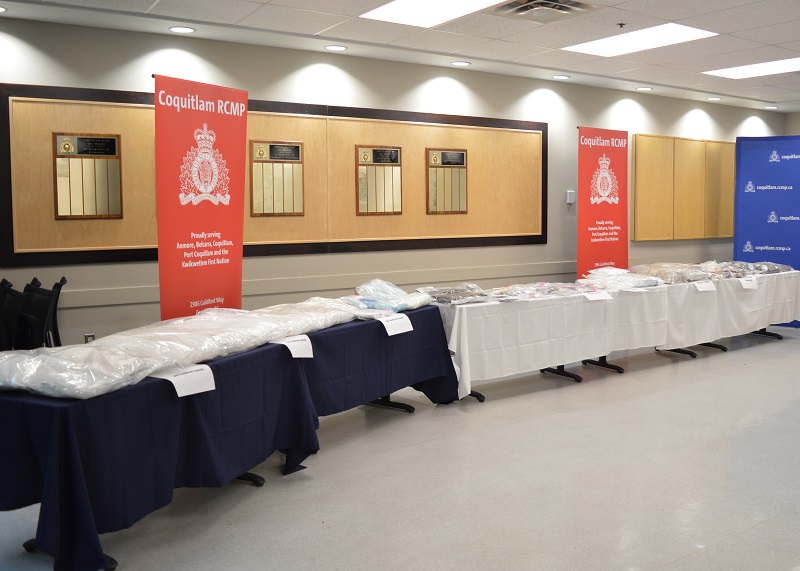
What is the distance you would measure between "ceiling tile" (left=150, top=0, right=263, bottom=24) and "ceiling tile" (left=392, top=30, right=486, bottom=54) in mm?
1586

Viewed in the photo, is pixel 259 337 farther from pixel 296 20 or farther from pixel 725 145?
pixel 725 145

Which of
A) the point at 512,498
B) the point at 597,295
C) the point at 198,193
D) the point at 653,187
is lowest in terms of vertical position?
the point at 512,498

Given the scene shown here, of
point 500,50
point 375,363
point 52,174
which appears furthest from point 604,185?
point 52,174

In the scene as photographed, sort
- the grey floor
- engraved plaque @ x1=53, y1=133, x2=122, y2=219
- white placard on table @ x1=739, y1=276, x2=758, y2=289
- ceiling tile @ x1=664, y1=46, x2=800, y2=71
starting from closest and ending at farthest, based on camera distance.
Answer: the grey floor, engraved plaque @ x1=53, y1=133, x2=122, y2=219, ceiling tile @ x1=664, y1=46, x2=800, y2=71, white placard on table @ x1=739, y1=276, x2=758, y2=289

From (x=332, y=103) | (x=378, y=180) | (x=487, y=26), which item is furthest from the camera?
(x=378, y=180)

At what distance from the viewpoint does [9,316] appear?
482cm

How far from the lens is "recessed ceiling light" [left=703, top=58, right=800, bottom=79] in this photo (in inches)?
316

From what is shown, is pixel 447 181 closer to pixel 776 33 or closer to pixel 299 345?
pixel 776 33

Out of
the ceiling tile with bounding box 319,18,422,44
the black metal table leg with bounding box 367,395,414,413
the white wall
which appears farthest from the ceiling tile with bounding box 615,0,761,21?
the black metal table leg with bounding box 367,395,414,413

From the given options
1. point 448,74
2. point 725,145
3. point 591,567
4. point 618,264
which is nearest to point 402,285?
point 448,74

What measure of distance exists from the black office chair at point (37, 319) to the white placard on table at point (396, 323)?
6.70ft

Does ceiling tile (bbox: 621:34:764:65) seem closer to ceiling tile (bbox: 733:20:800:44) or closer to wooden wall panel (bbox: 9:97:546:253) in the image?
ceiling tile (bbox: 733:20:800:44)

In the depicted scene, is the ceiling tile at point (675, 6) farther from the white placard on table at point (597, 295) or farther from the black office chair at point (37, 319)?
the black office chair at point (37, 319)

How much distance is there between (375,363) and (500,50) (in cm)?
381
